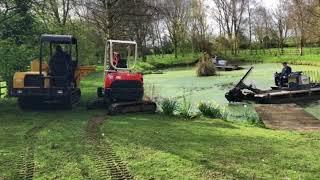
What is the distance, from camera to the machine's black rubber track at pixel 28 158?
26.0 ft

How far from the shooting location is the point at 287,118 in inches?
632

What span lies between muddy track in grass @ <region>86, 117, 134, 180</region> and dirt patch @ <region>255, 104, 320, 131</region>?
18.5 feet

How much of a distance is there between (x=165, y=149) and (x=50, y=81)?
7.66 meters

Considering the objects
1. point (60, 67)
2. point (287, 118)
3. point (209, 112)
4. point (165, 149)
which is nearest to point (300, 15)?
point (287, 118)

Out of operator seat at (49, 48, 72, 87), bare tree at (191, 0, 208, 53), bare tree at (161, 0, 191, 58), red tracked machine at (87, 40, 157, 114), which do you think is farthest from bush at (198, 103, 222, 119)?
bare tree at (191, 0, 208, 53)

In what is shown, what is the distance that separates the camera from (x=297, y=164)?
836 cm

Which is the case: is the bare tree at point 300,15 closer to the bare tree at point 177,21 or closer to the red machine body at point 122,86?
the bare tree at point 177,21

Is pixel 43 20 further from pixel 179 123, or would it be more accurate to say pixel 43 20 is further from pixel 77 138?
pixel 77 138

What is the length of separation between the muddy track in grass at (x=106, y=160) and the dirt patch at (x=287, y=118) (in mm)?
5630

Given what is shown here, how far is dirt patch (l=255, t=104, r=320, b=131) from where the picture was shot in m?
14.1

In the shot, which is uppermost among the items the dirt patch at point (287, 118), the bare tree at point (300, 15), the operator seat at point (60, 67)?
the bare tree at point (300, 15)

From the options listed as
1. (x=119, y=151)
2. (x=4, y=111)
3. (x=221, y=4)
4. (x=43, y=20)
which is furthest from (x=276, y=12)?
(x=119, y=151)

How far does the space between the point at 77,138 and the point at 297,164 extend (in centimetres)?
497

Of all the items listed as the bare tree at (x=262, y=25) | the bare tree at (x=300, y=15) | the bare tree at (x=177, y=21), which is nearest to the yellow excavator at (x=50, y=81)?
the bare tree at (x=300, y=15)
